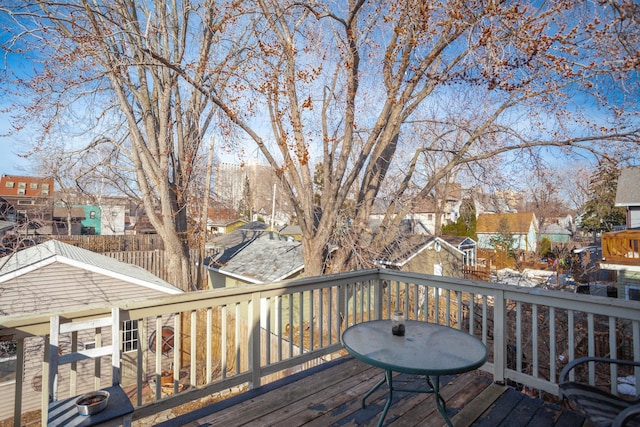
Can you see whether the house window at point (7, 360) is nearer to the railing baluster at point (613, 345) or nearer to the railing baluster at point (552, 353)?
the railing baluster at point (552, 353)

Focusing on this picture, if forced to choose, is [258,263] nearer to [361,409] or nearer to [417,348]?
[361,409]

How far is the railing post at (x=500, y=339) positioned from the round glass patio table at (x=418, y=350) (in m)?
0.62

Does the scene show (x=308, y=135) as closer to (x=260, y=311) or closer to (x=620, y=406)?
(x=260, y=311)

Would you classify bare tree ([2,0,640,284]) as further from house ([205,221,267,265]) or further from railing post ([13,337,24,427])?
house ([205,221,267,265])

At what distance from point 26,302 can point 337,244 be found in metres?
7.64

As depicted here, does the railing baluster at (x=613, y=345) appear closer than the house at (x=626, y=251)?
Yes

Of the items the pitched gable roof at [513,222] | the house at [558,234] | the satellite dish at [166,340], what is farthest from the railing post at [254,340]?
the house at [558,234]

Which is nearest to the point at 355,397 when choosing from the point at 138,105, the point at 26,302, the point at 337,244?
the point at 337,244

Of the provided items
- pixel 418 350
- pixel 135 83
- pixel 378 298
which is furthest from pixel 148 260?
pixel 418 350

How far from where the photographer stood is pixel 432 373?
1843 millimetres

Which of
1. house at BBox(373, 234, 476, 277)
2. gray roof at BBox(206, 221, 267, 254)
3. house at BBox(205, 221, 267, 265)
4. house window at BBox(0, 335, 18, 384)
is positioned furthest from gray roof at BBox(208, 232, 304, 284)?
house window at BBox(0, 335, 18, 384)

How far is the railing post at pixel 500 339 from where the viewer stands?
9.50ft

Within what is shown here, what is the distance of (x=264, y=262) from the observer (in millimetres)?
11516

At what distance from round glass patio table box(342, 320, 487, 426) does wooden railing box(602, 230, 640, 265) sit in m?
10.1
